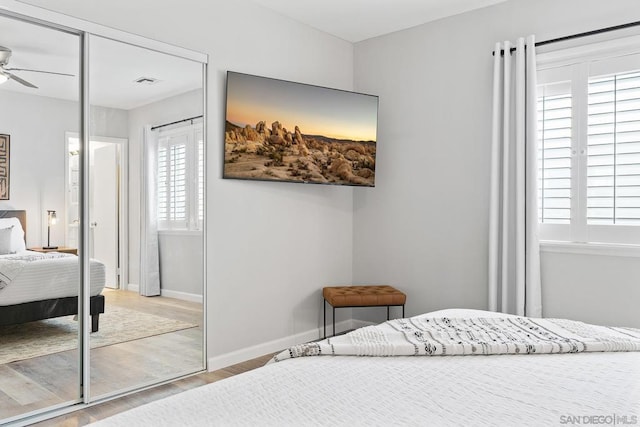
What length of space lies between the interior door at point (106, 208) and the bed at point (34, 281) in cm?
7

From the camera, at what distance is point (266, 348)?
3764mm

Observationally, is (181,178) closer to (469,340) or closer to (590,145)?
(469,340)

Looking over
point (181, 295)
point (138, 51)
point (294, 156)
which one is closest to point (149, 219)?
point (181, 295)

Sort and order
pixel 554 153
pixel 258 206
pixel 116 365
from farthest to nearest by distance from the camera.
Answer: pixel 258 206
pixel 554 153
pixel 116 365

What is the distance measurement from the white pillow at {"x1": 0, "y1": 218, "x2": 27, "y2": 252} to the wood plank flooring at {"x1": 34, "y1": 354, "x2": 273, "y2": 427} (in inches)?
36.0

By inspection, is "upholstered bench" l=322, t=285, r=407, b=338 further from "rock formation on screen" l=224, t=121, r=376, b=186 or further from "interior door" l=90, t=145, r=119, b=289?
"interior door" l=90, t=145, r=119, b=289

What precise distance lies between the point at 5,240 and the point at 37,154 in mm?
476

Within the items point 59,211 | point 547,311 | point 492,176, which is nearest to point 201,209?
point 59,211

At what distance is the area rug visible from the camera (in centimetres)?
249

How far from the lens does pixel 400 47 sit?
164 inches

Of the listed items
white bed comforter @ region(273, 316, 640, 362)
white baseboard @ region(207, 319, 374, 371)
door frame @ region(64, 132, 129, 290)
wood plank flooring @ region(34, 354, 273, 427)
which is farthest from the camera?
white baseboard @ region(207, 319, 374, 371)

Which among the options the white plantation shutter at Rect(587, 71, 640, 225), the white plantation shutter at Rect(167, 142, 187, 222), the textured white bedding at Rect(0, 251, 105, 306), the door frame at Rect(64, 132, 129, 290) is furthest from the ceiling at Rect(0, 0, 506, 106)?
the white plantation shutter at Rect(587, 71, 640, 225)

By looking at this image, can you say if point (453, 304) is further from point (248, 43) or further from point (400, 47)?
point (248, 43)

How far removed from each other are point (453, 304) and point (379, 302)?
0.60m
